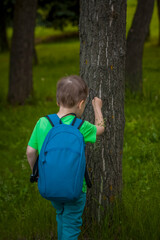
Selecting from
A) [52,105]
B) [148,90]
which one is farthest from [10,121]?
[148,90]

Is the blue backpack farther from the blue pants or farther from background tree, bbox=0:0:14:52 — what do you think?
background tree, bbox=0:0:14:52

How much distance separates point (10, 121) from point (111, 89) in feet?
17.6

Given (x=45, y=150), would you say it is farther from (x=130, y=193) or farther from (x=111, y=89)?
(x=130, y=193)

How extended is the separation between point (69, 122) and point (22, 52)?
7.32 m

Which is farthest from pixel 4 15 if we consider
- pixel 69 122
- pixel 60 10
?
pixel 69 122

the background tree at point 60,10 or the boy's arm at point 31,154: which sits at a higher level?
the background tree at point 60,10

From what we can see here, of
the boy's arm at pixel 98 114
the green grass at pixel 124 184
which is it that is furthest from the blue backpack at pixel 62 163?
the green grass at pixel 124 184

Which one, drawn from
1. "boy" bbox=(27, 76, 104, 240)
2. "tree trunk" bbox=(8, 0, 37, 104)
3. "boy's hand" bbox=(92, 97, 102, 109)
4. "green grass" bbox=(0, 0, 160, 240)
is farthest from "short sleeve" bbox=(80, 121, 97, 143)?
"tree trunk" bbox=(8, 0, 37, 104)

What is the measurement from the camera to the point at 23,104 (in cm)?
931

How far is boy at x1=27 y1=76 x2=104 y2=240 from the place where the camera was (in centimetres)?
239

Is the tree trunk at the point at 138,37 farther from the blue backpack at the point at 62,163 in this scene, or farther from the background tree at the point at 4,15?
the background tree at the point at 4,15

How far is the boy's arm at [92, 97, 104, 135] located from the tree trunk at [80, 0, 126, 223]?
81mm

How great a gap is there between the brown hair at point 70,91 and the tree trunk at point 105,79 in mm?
549

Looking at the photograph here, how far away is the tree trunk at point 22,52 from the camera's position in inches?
358
